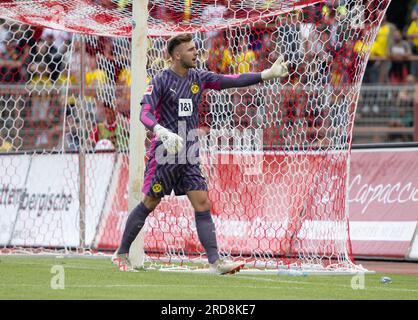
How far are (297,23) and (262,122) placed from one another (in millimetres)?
1301

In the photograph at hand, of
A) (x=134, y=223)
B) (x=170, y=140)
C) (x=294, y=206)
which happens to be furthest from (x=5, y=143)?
(x=170, y=140)

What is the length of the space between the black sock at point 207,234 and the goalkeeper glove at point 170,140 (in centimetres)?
85

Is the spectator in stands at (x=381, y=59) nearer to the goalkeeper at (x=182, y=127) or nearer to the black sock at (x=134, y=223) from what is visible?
the goalkeeper at (x=182, y=127)

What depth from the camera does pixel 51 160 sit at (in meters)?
15.6

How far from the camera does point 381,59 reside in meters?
19.1

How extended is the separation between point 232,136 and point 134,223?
281cm

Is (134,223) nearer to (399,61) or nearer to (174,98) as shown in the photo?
(174,98)

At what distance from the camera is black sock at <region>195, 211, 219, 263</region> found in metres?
9.84

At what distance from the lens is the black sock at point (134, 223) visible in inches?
402

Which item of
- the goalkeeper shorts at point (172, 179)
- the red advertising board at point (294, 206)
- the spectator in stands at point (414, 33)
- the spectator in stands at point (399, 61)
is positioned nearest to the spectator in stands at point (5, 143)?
the red advertising board at point (294, 206)

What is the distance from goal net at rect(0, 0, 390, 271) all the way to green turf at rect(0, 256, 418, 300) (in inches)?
54.0

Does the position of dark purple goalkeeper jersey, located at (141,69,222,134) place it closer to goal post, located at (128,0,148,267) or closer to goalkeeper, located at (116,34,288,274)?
goalkeeper, located at (116,34,288,274)

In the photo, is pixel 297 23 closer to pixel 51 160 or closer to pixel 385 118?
pixel 51 160

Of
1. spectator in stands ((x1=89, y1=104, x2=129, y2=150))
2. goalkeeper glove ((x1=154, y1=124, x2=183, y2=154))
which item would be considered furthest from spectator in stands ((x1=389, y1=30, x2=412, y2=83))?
goalkeeper glove ((x1=154, y1=124, x2=183, y2=154))
